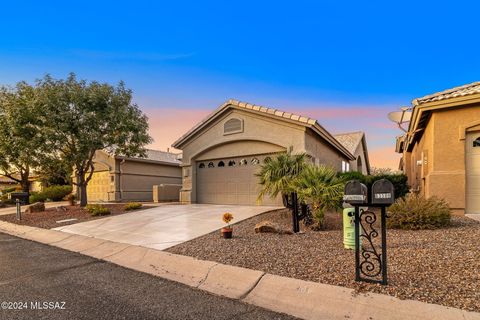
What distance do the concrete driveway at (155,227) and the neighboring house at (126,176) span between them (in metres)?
10.2

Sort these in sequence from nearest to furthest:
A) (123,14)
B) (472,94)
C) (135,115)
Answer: (472,94)
(123,14)
(135,115)

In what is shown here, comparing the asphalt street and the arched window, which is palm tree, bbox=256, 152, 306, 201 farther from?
the arched window

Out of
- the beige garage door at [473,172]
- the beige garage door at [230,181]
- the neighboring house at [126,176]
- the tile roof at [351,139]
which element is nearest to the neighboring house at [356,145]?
the tile roof at [351,139]

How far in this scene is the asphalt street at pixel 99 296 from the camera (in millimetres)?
4027

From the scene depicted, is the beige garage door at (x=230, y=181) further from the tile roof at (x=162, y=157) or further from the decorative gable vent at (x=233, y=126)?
the tile roof at (x=162, y=157)

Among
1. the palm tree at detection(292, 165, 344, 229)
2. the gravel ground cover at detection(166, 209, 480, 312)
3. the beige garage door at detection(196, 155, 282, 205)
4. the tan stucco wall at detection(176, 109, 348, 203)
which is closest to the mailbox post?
the gravel ground cover at detection(166, 209, 480, 312)

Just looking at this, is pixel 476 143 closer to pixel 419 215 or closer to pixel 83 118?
pixel 419 215

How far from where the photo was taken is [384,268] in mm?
4367

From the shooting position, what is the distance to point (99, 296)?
4668 millimetres

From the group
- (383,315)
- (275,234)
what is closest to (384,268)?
(383,315)

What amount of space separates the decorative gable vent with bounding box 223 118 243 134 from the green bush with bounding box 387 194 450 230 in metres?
9.01

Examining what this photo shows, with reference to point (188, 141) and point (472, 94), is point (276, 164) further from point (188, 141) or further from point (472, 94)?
point (188, 141)

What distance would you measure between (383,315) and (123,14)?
12.5 meters

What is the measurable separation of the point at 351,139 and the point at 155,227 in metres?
21.7
